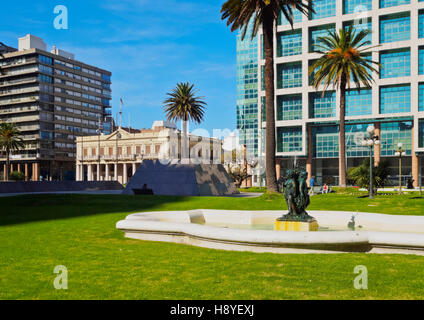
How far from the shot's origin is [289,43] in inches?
2594

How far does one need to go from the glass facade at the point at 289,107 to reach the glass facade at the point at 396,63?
41.7 feet

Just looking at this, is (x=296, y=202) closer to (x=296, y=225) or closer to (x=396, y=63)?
(x=296, y=225)

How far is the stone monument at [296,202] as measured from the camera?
11164mm

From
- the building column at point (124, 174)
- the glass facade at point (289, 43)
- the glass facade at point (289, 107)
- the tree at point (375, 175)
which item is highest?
the glass facade at point (289, 43)

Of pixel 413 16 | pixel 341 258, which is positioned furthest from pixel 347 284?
pixel 413 16

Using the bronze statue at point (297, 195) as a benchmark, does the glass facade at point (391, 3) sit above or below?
above

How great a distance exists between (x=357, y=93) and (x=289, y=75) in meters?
10.8

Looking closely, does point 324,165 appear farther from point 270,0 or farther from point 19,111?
point 19,111

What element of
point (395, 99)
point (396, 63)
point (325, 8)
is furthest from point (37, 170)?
point (396, 63)

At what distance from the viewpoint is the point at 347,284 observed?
256 inches

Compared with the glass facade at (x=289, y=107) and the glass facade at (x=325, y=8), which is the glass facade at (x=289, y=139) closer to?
the glass facade at (x=289, y=107)

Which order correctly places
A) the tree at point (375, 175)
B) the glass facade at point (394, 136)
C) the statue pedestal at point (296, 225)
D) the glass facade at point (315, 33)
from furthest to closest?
the glass facade at point (315, 33) < the glass facade at point (394, 136) < the tree at point (375, 175) < the statue pedestal at point (296, 225)

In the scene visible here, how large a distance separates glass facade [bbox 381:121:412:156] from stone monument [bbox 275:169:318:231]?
54.1 metres

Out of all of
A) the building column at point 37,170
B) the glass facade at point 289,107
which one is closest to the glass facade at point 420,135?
the glass facade at point 289,107
